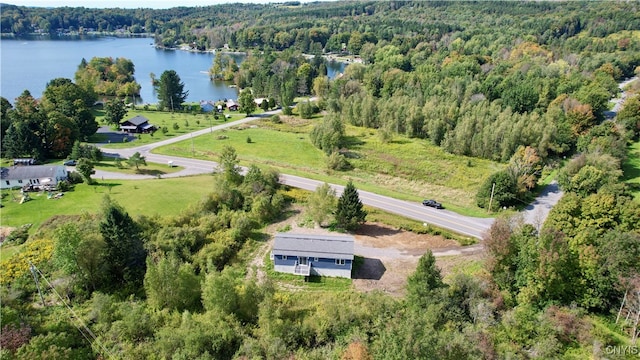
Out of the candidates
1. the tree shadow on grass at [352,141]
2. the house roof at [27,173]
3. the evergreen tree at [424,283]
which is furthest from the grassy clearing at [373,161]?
the evergreen tree at [424,283]

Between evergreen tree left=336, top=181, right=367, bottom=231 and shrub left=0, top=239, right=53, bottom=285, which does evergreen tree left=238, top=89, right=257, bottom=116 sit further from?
shrub left=0, top=239, right=53, bottom=285

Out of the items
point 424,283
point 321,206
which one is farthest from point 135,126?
point 424,283

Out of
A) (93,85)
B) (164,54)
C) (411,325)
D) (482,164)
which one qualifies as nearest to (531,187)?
(482,164)

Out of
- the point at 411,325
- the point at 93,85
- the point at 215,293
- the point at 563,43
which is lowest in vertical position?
the point at 215,293

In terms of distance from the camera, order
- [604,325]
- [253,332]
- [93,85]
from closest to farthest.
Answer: [253,332] → [604,325] → [93,85]

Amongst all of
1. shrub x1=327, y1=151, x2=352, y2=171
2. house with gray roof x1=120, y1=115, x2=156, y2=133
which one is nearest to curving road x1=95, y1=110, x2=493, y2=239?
shrub x1=327, y1=151, x2=352, y2=171

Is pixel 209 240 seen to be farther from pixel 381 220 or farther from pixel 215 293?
pixel 381 220

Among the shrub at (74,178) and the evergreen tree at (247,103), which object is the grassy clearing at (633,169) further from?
the shrub at (74,178)
